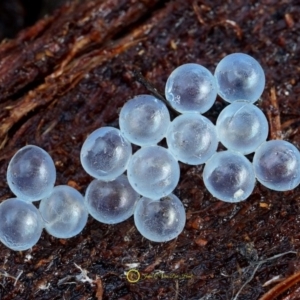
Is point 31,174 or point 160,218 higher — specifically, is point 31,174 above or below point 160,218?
above

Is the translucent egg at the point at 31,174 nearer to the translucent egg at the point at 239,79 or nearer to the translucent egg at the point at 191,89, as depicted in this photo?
the translucent egg at the point at 191,89

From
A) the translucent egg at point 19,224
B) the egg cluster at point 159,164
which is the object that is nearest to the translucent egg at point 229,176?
the egg cluster at point 159,164

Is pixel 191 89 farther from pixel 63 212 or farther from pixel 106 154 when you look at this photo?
pixel 63 212

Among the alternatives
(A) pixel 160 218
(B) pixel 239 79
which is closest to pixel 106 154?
(A) pixel 160 218

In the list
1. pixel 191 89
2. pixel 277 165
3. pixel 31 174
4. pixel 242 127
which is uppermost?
pixel 31 174

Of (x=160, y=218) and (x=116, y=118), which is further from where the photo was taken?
(x=116, y=118)

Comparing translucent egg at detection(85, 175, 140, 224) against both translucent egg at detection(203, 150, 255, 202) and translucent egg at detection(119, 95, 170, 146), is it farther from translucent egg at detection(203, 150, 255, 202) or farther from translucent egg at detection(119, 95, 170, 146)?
translucent egg at detection(203, 150, 255, 202)
